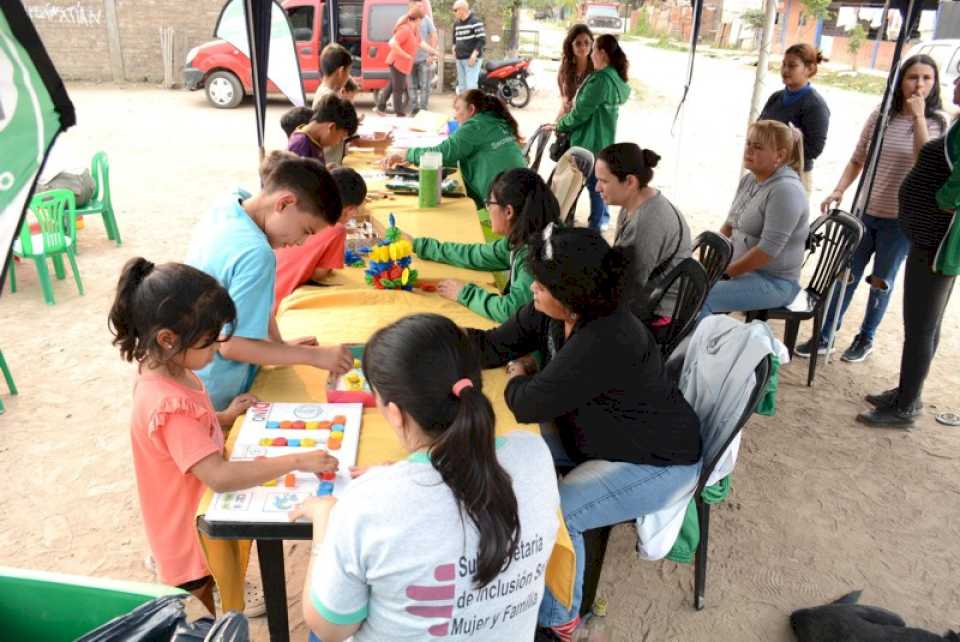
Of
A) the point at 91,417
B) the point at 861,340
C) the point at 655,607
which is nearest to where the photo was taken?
the point at 655,607

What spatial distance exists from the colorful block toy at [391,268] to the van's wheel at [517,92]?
9.58m

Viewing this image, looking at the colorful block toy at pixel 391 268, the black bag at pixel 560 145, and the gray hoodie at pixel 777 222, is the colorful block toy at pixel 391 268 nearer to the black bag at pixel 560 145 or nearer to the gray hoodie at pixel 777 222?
the gray hoodie at pixel 777 222

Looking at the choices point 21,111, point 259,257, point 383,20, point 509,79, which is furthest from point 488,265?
point 509,79

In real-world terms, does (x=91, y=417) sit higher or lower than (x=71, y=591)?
lower

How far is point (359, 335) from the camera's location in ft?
7.48

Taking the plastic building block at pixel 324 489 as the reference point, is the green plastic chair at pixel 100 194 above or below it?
below

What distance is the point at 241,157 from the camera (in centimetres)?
786

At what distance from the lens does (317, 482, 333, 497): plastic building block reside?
1572 millimetres

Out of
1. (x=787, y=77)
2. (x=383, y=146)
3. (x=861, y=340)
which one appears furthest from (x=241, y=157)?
(x=861, y=340)

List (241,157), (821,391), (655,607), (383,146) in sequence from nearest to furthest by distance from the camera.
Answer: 1. (655,607)
2. (821,391)
3. (383,146)
4. (241,157)

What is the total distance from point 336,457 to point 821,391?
118 inches

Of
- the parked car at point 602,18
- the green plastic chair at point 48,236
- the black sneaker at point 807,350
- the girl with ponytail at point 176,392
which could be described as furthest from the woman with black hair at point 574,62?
the parked car at point 602,18

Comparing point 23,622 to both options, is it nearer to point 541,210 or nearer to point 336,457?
point 336,457

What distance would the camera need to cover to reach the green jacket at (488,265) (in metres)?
2.44
